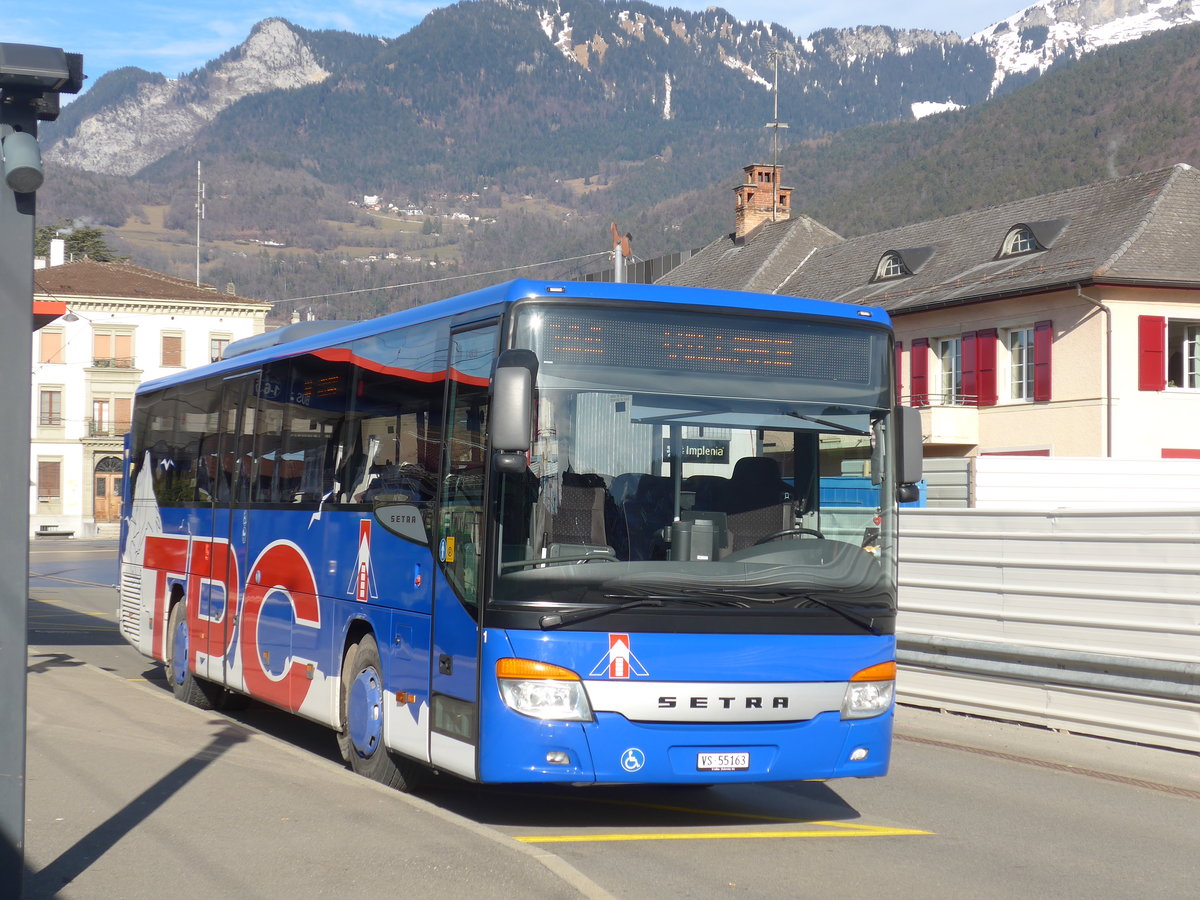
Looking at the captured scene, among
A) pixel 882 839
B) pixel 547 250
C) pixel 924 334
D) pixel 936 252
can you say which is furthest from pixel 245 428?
pixel 547 250

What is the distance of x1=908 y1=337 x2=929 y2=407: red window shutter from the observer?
45.9 m

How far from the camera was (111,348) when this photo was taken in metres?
80.9

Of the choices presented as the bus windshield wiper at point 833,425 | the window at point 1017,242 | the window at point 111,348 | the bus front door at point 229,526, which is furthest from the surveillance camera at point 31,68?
the window at point 111,348

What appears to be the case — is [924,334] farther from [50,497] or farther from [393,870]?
[50,497]

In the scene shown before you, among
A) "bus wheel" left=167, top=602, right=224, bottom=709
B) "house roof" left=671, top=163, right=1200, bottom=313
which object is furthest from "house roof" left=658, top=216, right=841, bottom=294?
"bus wheel" left=167, top=602, right=224, bottom=709

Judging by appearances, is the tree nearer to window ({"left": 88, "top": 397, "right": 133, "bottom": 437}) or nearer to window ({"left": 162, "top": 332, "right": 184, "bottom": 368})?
window ({"left": 162, "top": 332, "right": 184, "bottom": 368})

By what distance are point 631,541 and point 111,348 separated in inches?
3043

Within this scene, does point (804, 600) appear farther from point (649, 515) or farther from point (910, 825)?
point (910, 825)

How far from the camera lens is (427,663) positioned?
8.95 m

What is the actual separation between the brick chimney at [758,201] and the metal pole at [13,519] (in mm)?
60193

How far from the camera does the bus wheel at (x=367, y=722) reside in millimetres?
9656

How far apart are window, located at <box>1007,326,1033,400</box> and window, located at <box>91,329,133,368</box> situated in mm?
51836

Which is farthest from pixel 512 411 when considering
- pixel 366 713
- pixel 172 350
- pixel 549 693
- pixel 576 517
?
pixel 172 350

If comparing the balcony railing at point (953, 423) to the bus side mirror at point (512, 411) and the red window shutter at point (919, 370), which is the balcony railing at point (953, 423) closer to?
the red window shutter at point (919, 370)
